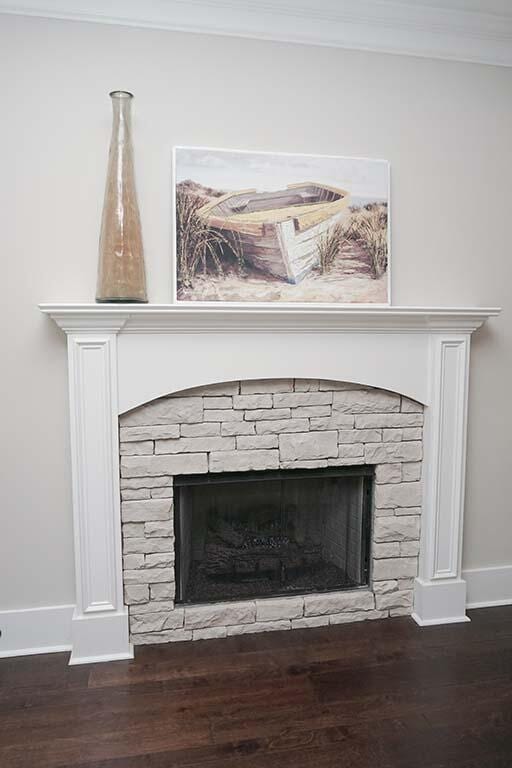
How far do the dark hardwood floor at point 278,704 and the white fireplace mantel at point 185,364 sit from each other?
25cm

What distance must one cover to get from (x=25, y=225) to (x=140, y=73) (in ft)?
2.48

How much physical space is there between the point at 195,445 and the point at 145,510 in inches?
13.4

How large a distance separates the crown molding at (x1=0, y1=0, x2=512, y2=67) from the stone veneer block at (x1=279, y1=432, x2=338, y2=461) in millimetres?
1657

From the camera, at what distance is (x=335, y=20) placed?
2508mm

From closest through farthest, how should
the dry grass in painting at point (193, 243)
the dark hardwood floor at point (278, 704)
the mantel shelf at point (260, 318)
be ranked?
the dark hardwood floor at point (278, 704) → the mantel shelf at point (260, 318) → the dry grass in painting at point (193, 243)

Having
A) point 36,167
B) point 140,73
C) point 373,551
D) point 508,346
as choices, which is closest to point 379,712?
point 373,551

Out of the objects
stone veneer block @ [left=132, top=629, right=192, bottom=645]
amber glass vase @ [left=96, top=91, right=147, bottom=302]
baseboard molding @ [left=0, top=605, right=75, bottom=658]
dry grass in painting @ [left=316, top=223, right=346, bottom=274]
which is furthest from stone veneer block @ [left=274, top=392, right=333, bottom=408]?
baseboard molding @ [left=0, top=605, right=75, bottom=658]

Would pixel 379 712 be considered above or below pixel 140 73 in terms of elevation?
below

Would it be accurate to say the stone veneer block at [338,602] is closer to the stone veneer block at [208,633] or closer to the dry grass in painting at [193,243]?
the stone veneer block at [208,633]

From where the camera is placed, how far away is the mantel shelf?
7.41 ft

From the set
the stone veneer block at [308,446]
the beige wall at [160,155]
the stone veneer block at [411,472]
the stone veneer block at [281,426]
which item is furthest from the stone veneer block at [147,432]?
the stone veneer block at [411,472]

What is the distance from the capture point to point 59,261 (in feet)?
7.82

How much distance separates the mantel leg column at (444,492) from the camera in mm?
2674

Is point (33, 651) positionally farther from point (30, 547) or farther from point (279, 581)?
point (279, 581)
